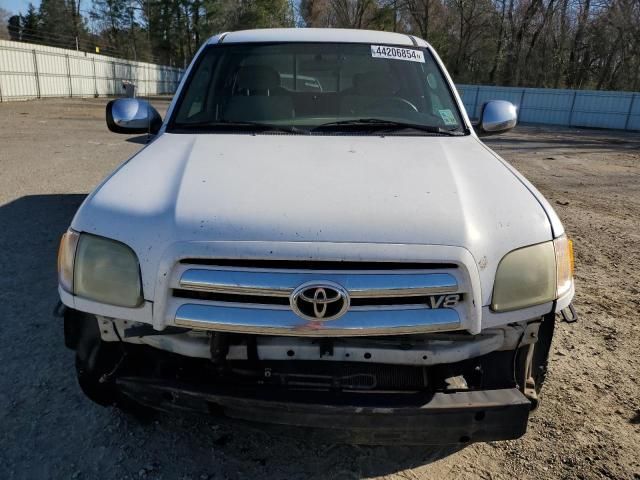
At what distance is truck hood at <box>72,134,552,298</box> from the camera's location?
184cm

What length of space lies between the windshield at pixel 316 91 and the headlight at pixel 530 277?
126 cm

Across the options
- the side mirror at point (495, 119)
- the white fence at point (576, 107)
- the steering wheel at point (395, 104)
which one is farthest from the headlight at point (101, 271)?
the white fence at point (576, 107)

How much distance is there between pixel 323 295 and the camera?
176 cm

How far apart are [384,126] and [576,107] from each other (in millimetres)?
25883

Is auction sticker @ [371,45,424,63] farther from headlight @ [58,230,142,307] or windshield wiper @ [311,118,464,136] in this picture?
headlight @ [58,230,142,307]

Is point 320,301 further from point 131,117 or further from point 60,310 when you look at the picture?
point 131,117

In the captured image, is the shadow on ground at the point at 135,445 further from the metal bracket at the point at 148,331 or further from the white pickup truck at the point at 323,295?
the metal bracket at the point at 148,331

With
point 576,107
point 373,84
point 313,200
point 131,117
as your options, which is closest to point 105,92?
point 576,107

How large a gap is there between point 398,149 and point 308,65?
1.22m

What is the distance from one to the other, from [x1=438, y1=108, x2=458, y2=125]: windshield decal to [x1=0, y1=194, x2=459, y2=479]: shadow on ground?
185 cm

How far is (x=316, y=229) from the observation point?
5.98 ft

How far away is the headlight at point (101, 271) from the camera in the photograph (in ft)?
6.15

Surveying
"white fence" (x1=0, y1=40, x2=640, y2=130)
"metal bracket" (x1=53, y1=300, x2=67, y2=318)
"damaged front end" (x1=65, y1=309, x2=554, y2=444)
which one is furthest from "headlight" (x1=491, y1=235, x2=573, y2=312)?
"white fence" (x1=0, y1=40, x2=640, y2=130)

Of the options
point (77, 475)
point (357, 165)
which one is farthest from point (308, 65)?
point (77, 475)
